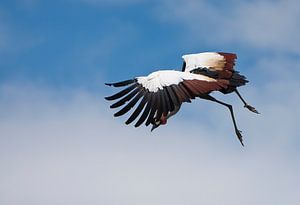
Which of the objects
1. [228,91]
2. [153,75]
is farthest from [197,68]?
[153,75]

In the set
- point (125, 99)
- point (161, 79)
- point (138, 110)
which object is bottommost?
point (138, 110)

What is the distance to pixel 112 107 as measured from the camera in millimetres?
22000

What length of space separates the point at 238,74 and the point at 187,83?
3399 mm

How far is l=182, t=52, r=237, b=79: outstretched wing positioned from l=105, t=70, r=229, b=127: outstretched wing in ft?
7.28

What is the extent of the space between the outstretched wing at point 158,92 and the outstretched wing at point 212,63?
7.28ft

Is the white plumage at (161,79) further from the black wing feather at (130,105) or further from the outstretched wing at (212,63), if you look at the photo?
the outstretched wing at (212,63)

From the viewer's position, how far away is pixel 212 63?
2648 centimetres

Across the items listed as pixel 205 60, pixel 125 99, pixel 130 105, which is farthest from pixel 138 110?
pixel 205 60

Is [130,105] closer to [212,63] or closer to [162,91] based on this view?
[162,91]

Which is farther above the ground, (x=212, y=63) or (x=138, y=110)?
(x=212, y=63)

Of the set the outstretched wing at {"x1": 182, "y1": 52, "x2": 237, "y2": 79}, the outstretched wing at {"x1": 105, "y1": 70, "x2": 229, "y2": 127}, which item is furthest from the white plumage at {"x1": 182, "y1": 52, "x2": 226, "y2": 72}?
the outstretched wing at {"x1": 105, "y1": 70, "x2": 229, "y2": 127}

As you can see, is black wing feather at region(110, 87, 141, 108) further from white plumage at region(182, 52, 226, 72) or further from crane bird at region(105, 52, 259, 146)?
white plumage at region(182, 52, 226, 72)

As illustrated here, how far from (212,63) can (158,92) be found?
4236 mm

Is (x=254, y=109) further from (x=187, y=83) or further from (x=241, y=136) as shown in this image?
(x=187, y=83)
